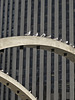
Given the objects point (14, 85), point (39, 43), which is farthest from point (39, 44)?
point (14, 85)

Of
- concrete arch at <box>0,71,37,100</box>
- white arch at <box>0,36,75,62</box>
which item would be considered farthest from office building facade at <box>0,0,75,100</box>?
white arch at <box>0,36,75,62</box>

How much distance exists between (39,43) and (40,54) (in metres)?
56.2

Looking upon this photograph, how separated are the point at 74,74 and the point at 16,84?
136 feet

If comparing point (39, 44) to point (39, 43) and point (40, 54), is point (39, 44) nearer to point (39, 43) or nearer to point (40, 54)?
point (39, 43)

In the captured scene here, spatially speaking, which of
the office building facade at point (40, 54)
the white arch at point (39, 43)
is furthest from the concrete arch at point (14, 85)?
the office building facade at point (40, 54)

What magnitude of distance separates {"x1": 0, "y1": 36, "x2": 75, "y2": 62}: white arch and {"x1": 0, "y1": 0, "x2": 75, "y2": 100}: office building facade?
49.6 metres

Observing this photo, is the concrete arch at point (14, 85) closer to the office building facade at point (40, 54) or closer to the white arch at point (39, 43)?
the white arch at point (39, 43)

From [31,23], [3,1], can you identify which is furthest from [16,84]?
[3,1]

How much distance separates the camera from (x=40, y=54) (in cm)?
8044

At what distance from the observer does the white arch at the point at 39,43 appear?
22.1m

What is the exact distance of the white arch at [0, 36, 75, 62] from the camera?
72.4 feet

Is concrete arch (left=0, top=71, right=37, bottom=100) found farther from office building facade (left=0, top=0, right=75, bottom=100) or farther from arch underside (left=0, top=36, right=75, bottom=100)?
office building facade (left=0, top=0, right=75, bottom=100)

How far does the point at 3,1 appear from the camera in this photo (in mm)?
89875

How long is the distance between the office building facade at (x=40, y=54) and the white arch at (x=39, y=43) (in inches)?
1954
